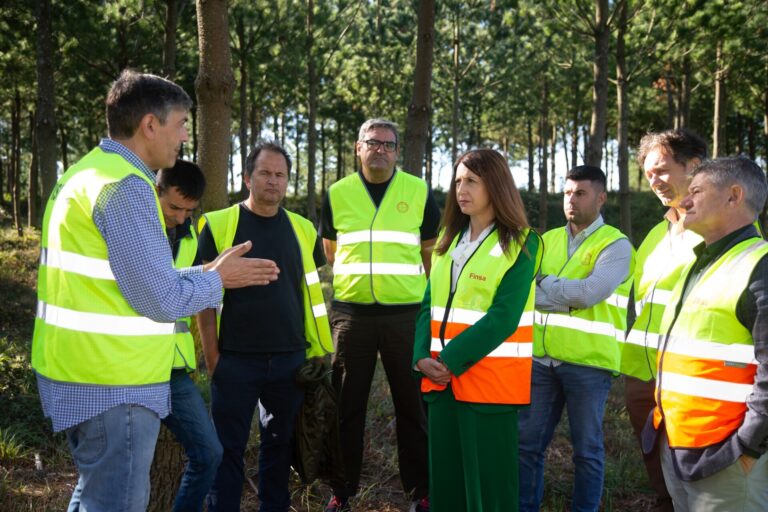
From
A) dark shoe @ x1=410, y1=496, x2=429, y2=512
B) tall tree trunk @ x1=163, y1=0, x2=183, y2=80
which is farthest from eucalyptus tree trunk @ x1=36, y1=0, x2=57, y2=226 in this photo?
dark shoe @ x1=410, y1=496, x2=429, y2=512

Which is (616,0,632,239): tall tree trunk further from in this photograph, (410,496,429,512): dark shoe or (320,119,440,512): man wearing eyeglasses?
(410,496,429,512): dark shoe

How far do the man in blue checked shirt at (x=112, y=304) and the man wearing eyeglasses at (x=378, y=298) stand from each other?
6.31 feet

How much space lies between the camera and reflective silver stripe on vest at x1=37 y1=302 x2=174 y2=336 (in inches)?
88.2

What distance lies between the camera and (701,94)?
24188 millimetres

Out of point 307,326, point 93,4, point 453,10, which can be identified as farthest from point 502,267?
point 453,10

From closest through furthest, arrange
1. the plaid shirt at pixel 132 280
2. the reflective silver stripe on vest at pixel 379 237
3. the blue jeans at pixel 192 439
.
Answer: the plaid shirt at pixel 132 280 < the blue jeans at pixel 192 439 < the reflective silver stripe on vest at pixel 379 237

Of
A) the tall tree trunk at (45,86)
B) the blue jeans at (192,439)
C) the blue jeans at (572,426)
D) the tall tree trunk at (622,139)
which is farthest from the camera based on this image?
the tall tree trunk at (45,86)

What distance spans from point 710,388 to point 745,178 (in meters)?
0.82

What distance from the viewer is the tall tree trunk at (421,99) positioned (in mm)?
6066

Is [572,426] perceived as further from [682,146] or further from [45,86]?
[45,86]

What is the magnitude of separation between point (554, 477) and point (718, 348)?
9.14ft

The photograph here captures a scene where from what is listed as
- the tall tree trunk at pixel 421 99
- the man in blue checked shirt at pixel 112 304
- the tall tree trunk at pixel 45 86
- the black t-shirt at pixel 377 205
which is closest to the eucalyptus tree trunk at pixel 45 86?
the tall tree trunk at pixel 45 86

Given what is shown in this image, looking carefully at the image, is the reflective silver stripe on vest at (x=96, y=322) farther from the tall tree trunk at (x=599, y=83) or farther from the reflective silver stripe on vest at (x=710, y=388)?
the tall tree trunk at (x=599, y=83)

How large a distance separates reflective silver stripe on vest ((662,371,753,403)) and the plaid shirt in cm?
183
